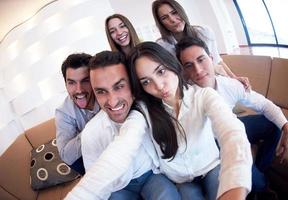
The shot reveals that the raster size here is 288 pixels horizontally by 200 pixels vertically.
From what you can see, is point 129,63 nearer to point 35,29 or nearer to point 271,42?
point 35,29

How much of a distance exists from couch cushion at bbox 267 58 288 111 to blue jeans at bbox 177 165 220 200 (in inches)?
49.8

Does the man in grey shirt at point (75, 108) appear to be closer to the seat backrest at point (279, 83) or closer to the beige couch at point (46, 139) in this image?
the beige couch at point (46, 139)

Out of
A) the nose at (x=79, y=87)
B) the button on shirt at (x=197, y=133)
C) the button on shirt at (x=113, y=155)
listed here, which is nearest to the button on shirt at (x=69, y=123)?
the nose at (x=79, y=87)

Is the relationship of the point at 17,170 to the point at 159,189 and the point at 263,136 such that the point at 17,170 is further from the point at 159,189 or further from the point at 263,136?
the point at 263,136

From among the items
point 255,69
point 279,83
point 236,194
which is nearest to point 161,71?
point 236,194

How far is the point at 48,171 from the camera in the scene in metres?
2.06

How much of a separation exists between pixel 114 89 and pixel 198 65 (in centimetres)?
56

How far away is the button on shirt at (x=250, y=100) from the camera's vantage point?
1376 millimetres

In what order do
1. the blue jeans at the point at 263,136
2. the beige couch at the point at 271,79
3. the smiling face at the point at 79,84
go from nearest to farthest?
the smiling face at the point at 79,84
the blue jeans at the point at 263,136
the beige couch at the point at 271,79

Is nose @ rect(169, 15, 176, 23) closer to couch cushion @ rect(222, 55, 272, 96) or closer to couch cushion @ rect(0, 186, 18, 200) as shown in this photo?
couch cushion @ rect(222, 55, 272, 96)

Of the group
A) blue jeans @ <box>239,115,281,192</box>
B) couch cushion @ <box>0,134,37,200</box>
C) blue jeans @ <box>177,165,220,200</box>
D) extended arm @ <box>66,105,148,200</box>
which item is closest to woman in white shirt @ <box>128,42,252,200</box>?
blue jeans @ <box>177,165,220,200</box>

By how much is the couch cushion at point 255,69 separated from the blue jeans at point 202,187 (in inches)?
54.3

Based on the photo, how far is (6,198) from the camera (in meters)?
2.07

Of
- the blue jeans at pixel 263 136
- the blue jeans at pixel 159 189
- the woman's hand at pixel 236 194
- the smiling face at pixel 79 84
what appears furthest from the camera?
the blue jeans at pixel 263 136
